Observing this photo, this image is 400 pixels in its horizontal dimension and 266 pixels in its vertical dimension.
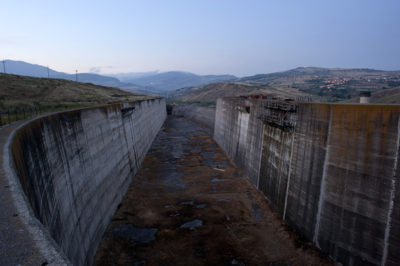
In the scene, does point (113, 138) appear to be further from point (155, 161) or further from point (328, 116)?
point (328, 116)

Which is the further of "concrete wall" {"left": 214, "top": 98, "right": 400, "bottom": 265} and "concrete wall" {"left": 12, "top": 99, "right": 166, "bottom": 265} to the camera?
"concrete wall" {"left": 214, "top": 98, "right": 400, "bottom": 265}

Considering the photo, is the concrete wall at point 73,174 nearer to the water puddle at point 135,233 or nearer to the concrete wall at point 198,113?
the water puddle at point 135,233

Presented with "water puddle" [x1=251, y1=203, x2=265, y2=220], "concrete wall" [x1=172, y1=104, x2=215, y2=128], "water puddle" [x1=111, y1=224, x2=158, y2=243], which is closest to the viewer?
"water puddle" [x1=111, y1=224, x2=158, y2=243]

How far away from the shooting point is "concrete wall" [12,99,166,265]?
30.6 ft

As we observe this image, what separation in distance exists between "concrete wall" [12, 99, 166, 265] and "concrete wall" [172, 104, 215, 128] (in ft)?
172

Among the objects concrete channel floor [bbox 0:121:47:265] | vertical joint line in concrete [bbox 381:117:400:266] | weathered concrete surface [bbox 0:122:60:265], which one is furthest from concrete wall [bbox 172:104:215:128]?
concrete channel floor [bbox 0:121:47:265]

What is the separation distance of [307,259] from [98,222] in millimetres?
12571

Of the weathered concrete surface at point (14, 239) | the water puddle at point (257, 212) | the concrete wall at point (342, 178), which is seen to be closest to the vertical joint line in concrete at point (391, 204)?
the concrete wall at point (342, 178)

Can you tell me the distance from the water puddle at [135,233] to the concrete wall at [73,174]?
41.9 inches

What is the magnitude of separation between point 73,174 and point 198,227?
30.0ft

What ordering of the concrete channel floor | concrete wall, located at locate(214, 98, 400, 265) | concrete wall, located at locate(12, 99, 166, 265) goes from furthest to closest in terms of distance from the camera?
1. concrete wall, located at locate(214, 98, 400, 265)
2. concrete wall, located at locate(12, 99, 166, 265)
3. the concrete channel floor

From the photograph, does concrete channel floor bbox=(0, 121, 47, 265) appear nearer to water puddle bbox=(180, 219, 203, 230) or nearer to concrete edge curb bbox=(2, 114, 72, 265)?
concrete edge curb bbox=(2, 114, 72, 265)

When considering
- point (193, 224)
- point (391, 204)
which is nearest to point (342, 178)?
point (391, 204)

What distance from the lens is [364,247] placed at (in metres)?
12.3
